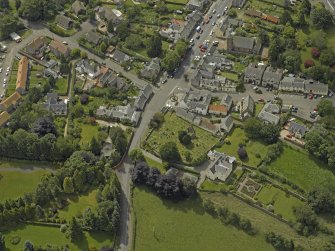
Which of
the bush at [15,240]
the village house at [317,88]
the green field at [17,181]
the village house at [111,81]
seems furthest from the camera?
the village house at [111,81]

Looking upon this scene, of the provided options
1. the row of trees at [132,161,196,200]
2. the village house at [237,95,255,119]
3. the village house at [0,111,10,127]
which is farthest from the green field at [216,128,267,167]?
the village house at [0,111,10,127]

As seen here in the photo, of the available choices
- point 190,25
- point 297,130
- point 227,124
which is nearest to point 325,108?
point 297,130

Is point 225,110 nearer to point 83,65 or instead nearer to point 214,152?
point 214,152

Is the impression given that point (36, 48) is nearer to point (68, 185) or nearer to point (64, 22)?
point (64, 22)

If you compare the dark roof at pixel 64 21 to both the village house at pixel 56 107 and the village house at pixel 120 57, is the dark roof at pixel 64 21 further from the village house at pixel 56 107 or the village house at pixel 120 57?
the village house at pixel 56 107

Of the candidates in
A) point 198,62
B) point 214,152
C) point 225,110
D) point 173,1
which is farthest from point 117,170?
point 173,1

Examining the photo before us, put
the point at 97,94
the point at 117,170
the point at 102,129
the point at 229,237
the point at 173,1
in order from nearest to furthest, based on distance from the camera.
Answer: the point at 229,237
the point at 117,170
the point at 102,129
the point at 97,94
the point at 173,1

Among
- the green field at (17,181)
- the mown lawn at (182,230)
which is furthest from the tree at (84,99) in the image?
the mown lawn at (182,230)
